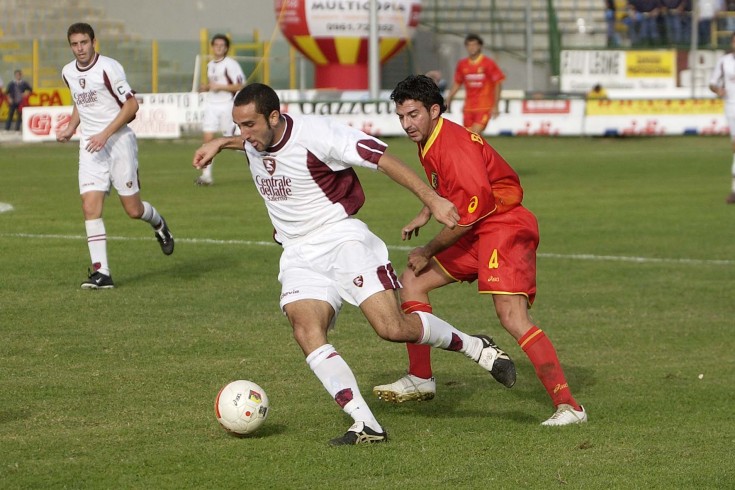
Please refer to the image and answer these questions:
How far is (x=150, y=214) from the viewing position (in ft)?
40.0

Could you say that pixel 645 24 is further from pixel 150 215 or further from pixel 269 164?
pixel 269 164

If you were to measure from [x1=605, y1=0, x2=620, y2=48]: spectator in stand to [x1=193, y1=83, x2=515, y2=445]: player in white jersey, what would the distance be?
114 ft

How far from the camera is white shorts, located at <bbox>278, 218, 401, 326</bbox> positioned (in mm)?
6633

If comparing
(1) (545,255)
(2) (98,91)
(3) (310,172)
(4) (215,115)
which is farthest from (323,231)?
(4) (215,115)

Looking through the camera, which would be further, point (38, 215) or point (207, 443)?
point (38, 215)

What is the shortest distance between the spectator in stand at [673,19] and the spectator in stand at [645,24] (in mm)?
272

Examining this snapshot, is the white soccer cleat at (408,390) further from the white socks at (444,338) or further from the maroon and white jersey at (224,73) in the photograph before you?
the maroon and white jersey at (224,73)

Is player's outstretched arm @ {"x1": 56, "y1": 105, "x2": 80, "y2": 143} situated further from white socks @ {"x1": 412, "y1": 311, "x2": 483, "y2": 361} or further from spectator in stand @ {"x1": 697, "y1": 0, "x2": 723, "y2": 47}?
spectator in stand @ {"x1": 697, "y1": 0, "x2": 723, "y2": 47}

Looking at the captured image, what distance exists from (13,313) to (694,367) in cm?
511

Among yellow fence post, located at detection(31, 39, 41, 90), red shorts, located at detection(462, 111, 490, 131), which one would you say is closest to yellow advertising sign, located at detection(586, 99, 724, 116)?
red shorts, located at detection(462, 111, 490, 131)

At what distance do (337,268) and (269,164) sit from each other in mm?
635

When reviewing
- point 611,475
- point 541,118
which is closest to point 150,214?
point 611,475

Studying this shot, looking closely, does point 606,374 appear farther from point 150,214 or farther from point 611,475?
point 150,214

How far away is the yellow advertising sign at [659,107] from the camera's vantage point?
1278 inches
